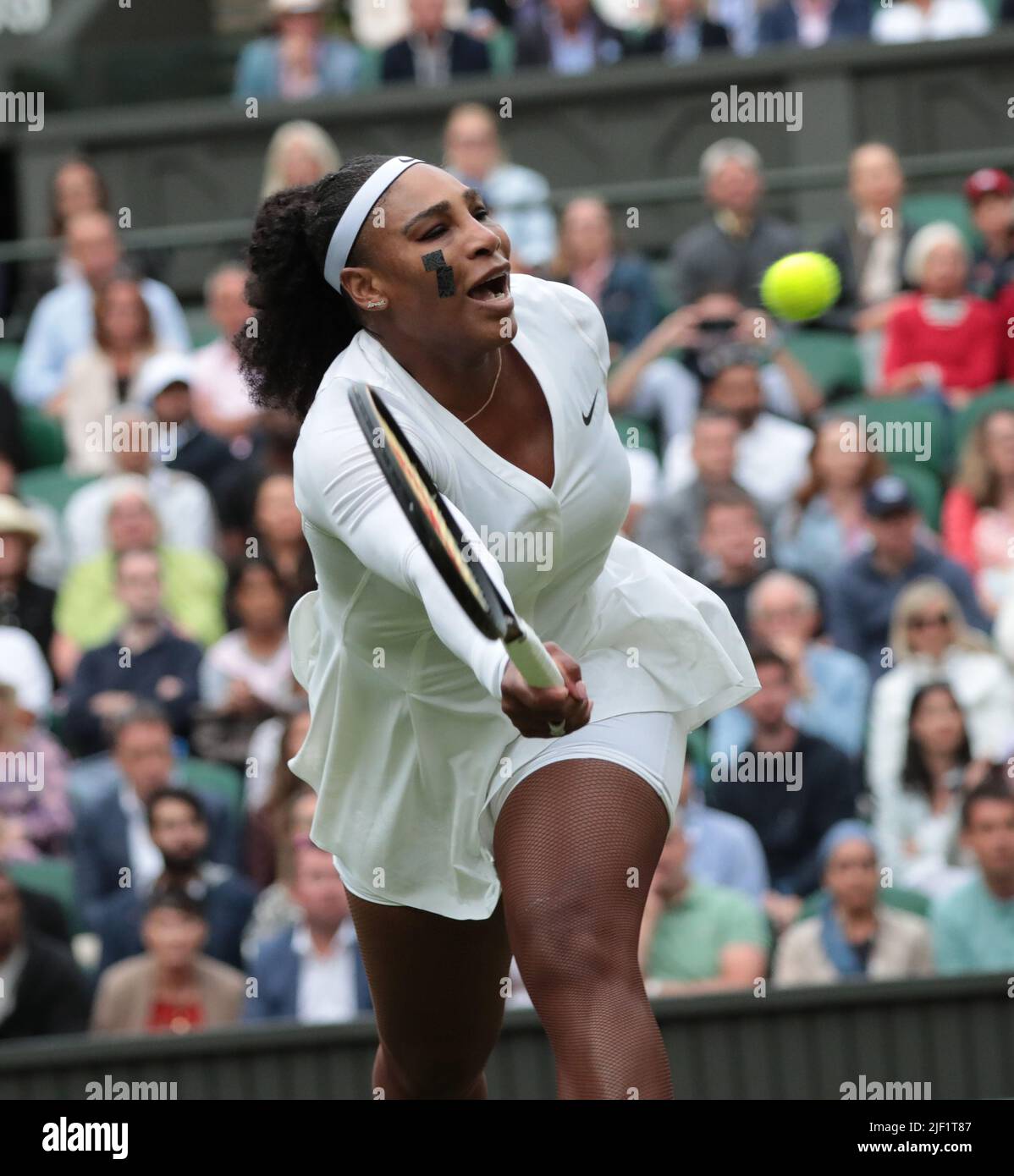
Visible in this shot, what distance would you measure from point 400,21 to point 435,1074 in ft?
28.7

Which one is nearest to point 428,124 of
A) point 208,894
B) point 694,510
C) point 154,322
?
point 154,322

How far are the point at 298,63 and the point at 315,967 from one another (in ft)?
19.4

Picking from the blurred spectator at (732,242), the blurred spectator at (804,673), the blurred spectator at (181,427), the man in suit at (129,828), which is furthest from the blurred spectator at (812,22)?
the man in suit at (129,828)

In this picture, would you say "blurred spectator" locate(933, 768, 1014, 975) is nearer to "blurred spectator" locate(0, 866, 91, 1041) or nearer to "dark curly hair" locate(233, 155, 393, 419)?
"blurred spectator" locate(0, 866, 91, 1041)

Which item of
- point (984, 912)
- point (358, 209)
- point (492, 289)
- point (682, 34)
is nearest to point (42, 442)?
point (682, 34)

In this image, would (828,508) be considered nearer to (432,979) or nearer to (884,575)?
(884,575)

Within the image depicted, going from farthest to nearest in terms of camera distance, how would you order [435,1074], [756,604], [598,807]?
[756,604] → [435,1074] → [598,807]

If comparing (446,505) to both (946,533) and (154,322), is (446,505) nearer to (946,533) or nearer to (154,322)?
(946,533)

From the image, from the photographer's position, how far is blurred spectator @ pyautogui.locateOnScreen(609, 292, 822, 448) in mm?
8516

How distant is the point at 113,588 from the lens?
26.8 ft

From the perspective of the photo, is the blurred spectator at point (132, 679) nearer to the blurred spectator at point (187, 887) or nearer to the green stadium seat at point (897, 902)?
the blurred spectator at point (187, 887)

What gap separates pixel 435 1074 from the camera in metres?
4.23

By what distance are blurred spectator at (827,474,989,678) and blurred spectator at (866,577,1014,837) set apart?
176 mm
